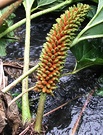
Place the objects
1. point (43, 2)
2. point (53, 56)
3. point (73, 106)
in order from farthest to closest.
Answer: point (43, 2) < point (73, 106) < point (53, 56)

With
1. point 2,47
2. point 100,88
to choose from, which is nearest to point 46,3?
point 2,47

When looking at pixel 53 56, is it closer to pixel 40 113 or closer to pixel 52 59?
pixel 52 59

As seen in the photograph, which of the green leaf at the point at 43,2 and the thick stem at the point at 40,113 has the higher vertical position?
the green leaf at the point at 43,2

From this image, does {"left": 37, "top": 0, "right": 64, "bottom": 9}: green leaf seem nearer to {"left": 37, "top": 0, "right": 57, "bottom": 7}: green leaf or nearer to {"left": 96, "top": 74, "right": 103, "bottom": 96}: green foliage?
{"left": 37, "top": 0, "right": 57, "bottom": 7}: green leaf

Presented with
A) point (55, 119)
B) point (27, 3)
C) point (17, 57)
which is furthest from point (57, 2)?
point (55, 119)

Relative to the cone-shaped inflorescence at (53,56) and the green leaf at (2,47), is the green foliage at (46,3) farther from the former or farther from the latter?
the cone-shaped inflorescence at (53,56)

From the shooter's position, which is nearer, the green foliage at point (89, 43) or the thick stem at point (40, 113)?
the thick stem at point (40, 113)

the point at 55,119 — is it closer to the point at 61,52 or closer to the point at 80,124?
the point at 80,124

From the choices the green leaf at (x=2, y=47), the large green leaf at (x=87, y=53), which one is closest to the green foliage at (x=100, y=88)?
the large green leaf at (x=87, y=53)
